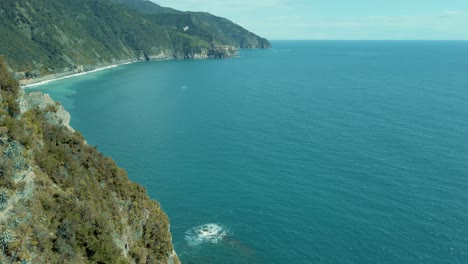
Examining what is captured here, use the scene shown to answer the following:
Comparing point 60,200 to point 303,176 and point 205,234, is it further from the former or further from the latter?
point 303,176

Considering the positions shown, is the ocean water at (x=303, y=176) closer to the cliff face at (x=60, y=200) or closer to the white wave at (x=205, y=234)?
the white wave at (x=205, y=234)

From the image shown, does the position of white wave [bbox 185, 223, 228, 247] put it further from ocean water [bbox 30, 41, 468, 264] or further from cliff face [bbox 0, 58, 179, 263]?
cliff face [bbox 0, 58, 179, 263]

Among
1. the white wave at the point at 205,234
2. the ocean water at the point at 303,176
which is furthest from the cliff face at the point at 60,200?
the ocean water at the point at 303,176

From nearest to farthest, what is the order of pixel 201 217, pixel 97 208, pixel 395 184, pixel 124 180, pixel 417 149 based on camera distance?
pixel 97 208 < pixel 124 180 < pixel 201 217 < pixel 395 184 < pixel 417 149

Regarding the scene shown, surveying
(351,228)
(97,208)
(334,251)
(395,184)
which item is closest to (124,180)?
(97,208)

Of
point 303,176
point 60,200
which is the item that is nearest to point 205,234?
point 303,176

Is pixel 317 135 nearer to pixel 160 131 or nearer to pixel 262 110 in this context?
pixel 262 110
